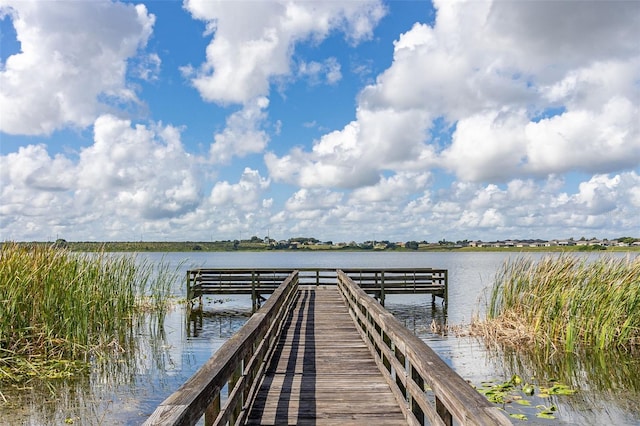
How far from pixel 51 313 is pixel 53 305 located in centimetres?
18

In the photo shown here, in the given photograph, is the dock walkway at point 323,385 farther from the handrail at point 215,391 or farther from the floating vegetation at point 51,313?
the floating vegetation at point 51,313

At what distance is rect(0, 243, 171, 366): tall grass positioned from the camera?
10.3 meters

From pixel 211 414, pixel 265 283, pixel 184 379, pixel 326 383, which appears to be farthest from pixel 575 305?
pixel 265 283

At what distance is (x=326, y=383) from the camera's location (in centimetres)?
661

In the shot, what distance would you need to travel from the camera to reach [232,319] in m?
22.0

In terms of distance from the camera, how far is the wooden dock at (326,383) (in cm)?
300

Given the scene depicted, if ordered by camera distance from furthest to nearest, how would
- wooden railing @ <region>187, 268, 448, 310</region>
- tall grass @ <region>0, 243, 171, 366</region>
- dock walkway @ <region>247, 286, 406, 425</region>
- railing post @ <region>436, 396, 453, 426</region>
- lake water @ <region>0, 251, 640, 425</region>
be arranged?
wooden railing @ <region>187, 268, 448, 310</region> < tall grass @ <region>0, 243, 171, 366</region> < lake water @ <region>0, 251, 640, 425</region> < dock walkway @ <region>247, 286, 406, 425</region> < railing post @ <region>436, 396, 453, 426</region>

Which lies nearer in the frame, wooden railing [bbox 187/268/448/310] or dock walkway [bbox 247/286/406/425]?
dock walkway [bbox 247/286/406/425]

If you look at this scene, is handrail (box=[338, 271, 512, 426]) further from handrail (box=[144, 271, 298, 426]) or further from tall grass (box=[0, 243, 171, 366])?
tall grass (box=[0, 243, 171, 366])

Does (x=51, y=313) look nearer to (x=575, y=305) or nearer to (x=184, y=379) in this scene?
(x=184, y=379)

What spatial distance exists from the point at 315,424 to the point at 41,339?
8.42 m

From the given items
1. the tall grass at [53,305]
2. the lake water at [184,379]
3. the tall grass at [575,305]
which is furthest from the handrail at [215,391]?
the tall grass at [575,305]

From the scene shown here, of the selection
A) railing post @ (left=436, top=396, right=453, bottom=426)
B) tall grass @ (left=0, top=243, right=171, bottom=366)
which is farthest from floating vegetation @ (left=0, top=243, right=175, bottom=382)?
railing post @ (left=436, top=396, right=453, bottom=426)

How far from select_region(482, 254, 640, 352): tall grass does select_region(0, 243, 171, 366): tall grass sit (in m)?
11.4
